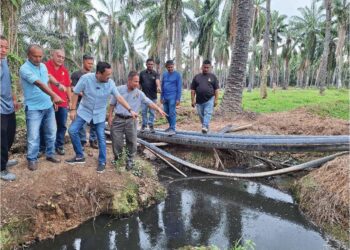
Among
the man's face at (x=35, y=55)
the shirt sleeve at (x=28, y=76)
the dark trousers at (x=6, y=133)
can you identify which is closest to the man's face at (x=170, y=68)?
the man's face at (x=35, y=55)

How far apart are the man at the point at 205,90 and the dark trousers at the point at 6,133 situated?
14.6 ft

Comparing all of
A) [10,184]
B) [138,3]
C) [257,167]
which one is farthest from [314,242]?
[138,3]

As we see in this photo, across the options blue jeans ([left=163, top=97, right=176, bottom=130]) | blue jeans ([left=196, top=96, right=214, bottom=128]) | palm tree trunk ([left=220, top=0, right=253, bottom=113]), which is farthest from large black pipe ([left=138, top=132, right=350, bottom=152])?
palm tree trunk ([left=220, top=0, right=253, bottom=113])

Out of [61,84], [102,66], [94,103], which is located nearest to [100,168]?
[94,103]

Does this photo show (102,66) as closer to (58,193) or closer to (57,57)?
(57,57)

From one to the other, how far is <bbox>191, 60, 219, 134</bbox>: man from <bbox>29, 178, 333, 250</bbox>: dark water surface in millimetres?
2348

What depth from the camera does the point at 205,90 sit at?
319 inches

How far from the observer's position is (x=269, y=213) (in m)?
5.73

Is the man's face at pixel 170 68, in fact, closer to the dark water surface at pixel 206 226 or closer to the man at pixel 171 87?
the man at pixel 171 87

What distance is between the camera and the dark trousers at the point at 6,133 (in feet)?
15.8

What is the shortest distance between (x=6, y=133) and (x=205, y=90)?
4.62 metres

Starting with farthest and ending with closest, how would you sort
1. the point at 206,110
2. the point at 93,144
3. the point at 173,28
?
the point at 173,28
the point at 206,110
the point at 93,144

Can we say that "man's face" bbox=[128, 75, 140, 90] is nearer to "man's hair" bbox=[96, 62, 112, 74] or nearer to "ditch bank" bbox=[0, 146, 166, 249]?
"man's hair" bbox=[96, 62, 112, 74]

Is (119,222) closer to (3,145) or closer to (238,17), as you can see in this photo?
(3,145)
